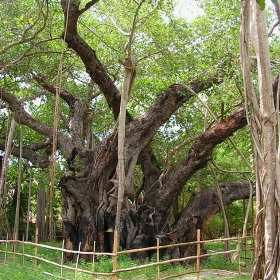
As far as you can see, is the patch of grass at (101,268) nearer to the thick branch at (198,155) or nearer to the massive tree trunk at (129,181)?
the massive tree trunk at (129,181)

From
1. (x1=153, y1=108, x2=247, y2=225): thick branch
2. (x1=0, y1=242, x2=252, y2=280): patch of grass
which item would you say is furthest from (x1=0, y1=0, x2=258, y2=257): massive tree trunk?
(x1=0, y1=242, x2=252, y2=280): patch of grass

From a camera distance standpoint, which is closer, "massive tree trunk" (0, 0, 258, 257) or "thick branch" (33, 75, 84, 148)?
"massive tree trunk" (0, 0, 258, 257)

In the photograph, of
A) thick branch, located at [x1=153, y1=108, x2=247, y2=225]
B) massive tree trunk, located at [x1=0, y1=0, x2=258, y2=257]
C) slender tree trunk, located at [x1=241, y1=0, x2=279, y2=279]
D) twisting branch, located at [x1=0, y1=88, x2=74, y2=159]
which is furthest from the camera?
twisting branch, located at [x1=0, y1=88, x2=74, y2=159]

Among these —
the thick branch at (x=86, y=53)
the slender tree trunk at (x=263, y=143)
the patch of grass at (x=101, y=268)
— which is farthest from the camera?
the thick branch at (x=86, y=53)

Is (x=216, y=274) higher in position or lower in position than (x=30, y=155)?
lower

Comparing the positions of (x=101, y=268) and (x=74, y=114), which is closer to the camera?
(x=101, y=268)

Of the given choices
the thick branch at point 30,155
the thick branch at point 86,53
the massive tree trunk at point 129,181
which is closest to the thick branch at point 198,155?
the massive tree trunk at point 129,181

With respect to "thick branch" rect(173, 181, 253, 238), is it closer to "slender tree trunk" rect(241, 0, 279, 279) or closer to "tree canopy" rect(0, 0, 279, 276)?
"tree canopy" rect(0, 0, 279, 276)

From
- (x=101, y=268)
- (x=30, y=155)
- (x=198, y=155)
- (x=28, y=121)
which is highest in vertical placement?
(x=28, y=121)

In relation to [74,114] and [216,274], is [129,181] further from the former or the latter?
A: [216,274]

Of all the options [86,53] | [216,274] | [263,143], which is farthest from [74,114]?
[263,143]

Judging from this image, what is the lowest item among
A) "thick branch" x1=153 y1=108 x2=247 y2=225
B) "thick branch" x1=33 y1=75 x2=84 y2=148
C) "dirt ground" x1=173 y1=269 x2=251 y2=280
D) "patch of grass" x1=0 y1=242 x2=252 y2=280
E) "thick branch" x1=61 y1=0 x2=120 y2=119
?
"dirt ground" x1=173 y1=269 x2=251 y2=280

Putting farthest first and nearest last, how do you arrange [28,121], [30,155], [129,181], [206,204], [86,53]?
[30,155]
[28,121]
[206,204]
[129,181]
[86,53]

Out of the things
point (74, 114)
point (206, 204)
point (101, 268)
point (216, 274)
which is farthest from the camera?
point (74, 114)
